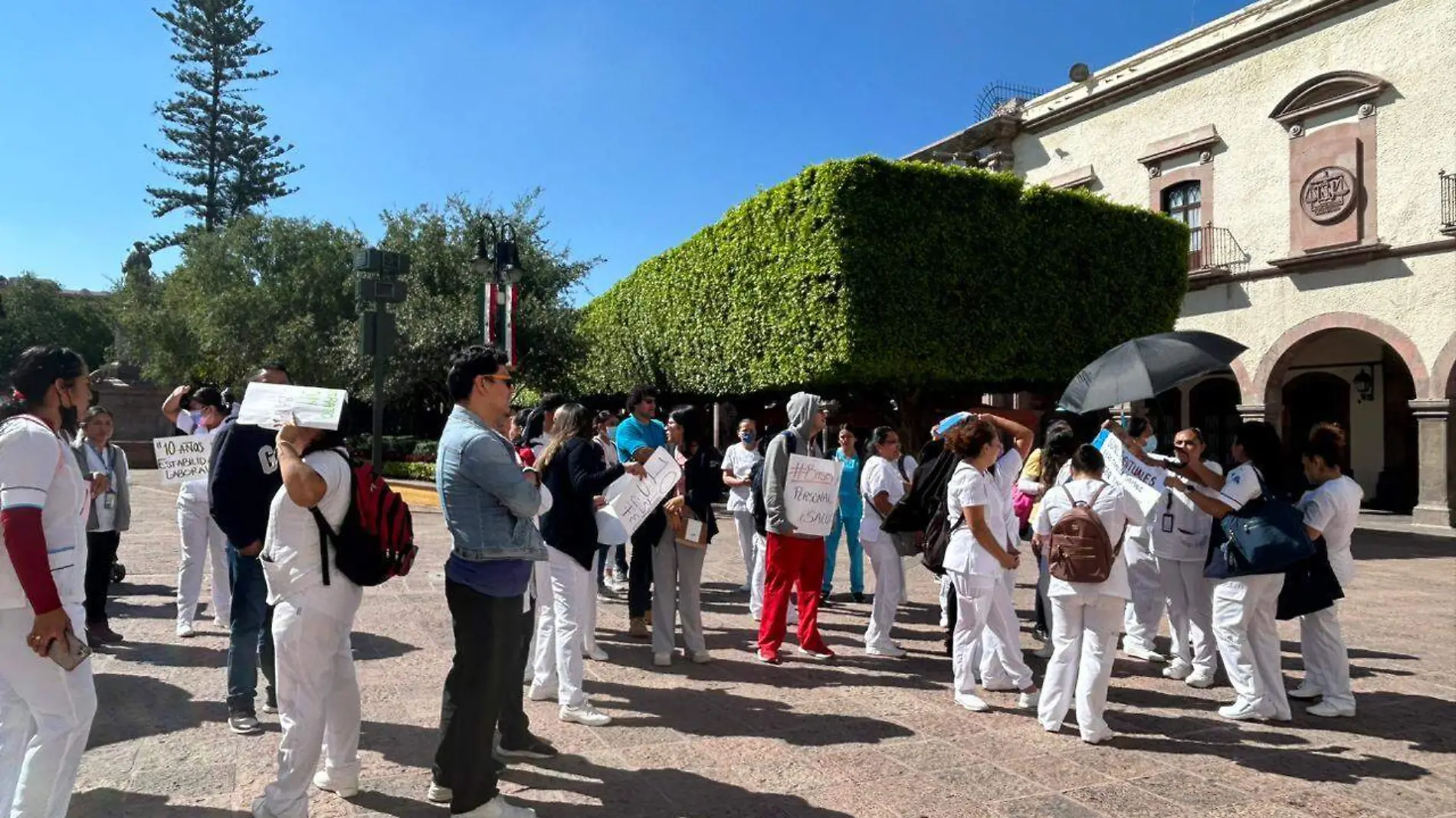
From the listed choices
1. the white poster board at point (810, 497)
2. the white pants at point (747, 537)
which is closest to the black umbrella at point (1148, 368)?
the white poster board at point (810, 497)

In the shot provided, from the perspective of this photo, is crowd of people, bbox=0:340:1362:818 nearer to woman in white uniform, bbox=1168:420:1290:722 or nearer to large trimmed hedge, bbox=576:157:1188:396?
woman in white uniform, bbox=1168:420:1290:722

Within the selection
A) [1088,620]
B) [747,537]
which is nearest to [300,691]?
[1088,620]

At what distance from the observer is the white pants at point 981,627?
5387 millimetres

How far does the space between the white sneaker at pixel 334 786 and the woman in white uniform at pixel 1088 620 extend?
11.2 feet

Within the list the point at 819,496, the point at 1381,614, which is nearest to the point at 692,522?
the point at 819,496

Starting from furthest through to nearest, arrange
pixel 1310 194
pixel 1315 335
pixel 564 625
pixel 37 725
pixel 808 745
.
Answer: pixel 1315 335, pixel 1310 194, pixel 564 625, pixel 808 745, pixel 37 725

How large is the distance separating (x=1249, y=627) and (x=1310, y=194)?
706 inches

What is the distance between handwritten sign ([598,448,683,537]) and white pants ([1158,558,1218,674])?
3426 millimetres

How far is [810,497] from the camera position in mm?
6371

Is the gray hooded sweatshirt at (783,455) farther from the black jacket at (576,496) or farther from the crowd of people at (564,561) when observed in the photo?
the black jacket at (576,496)

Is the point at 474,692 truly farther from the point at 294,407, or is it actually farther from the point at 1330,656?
the point at 1330,656

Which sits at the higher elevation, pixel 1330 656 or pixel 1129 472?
pixel 1129 472

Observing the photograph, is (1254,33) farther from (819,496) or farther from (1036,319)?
(819,496)

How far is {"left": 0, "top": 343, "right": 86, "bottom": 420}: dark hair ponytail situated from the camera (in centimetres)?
322
